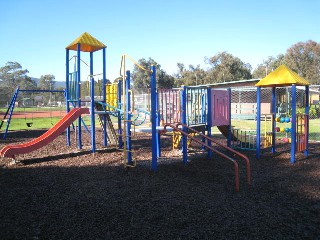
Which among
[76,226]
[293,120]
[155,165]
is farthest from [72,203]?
[293,120]

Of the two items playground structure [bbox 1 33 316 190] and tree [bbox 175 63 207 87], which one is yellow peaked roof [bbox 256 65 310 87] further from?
tree [bbox 175 63 207 87]

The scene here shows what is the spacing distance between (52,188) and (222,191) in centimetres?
317

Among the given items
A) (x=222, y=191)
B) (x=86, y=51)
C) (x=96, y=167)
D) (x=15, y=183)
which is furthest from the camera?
(x=86, y=51)

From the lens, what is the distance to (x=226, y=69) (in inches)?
2357

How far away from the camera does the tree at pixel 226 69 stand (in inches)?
2357

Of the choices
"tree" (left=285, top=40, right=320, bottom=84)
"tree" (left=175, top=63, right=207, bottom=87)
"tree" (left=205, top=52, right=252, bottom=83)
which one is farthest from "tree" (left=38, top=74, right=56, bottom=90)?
"tree" (left=285, top=40, right=320, bottom=84)

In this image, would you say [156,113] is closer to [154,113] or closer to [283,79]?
[154,113]

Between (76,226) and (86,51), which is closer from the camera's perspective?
(76,226)

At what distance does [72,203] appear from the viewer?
469cm

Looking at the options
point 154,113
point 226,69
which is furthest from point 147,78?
point 154,113

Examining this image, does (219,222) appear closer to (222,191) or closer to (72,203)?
(222,191)

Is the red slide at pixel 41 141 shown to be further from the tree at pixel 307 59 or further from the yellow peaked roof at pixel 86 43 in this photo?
the tree at pixel 307 59

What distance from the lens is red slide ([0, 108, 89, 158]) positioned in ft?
26.2

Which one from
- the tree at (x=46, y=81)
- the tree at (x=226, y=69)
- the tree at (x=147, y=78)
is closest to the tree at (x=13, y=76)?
the tree at (x=46, y=81)
